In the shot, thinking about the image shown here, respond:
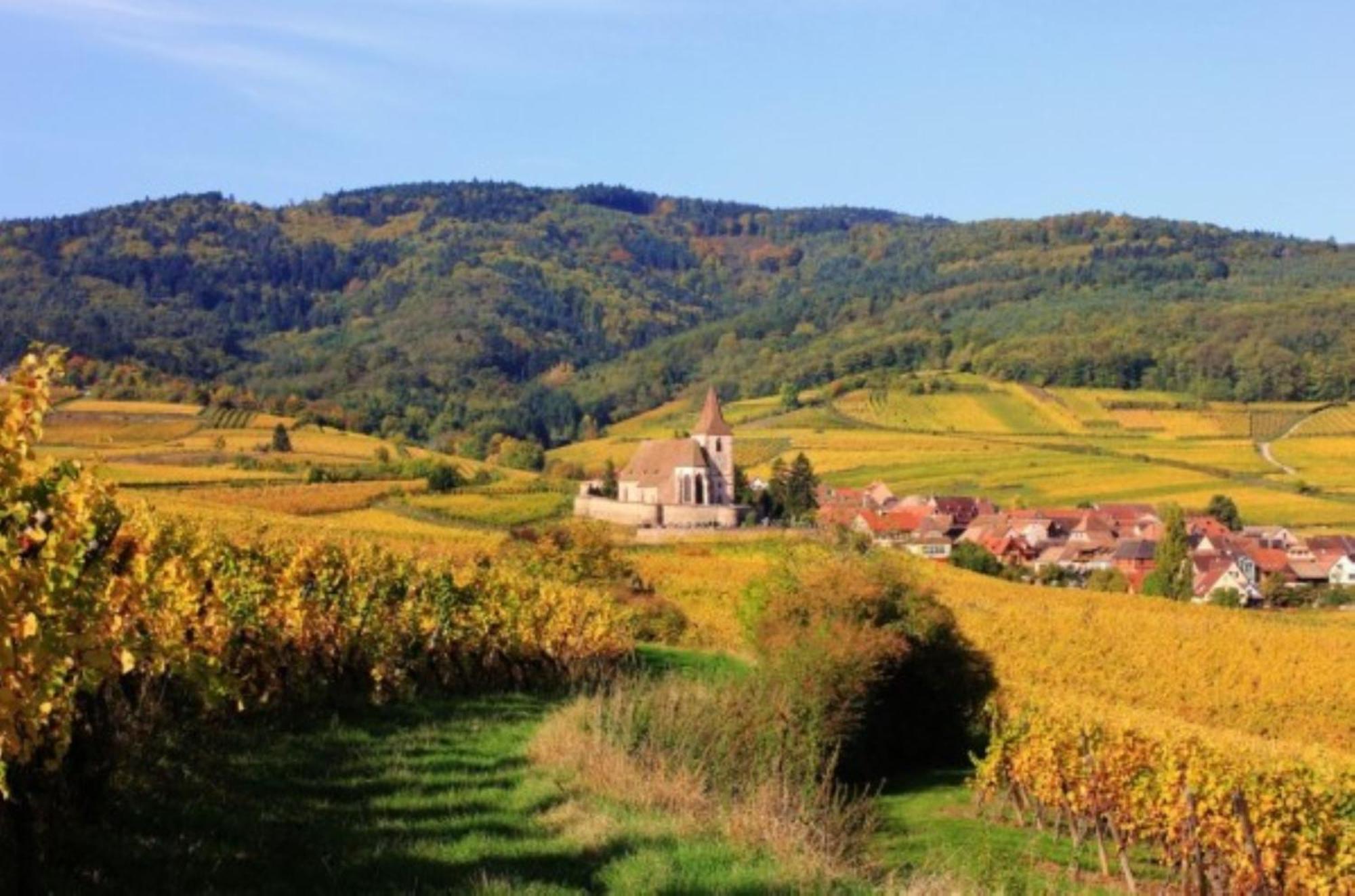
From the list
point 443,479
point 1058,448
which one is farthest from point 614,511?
point 1058,448

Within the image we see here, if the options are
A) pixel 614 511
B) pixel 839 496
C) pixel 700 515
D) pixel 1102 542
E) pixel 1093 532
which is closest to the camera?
pixel 614 511

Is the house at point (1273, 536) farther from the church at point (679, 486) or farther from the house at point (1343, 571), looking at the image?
the church at point (679, 486)

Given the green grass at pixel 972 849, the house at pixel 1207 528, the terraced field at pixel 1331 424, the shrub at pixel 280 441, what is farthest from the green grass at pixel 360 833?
the terraced field at pixel 1331 424

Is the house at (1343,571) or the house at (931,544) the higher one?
the house at (931,544)

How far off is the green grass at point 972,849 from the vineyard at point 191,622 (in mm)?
6234

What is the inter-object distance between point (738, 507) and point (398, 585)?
68361 millimetres

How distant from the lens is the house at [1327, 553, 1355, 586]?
78688mm

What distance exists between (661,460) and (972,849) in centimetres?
7481

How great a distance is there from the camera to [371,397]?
167m

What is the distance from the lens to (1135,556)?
8250cm

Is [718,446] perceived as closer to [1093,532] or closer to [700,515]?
[700,515]

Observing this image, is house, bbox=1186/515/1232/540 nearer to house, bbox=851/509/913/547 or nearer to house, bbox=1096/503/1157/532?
house, bbox=1096/503/1157/532

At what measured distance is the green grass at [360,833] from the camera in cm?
888

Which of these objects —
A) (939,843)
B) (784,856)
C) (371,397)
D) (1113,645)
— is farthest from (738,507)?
(371,397)
